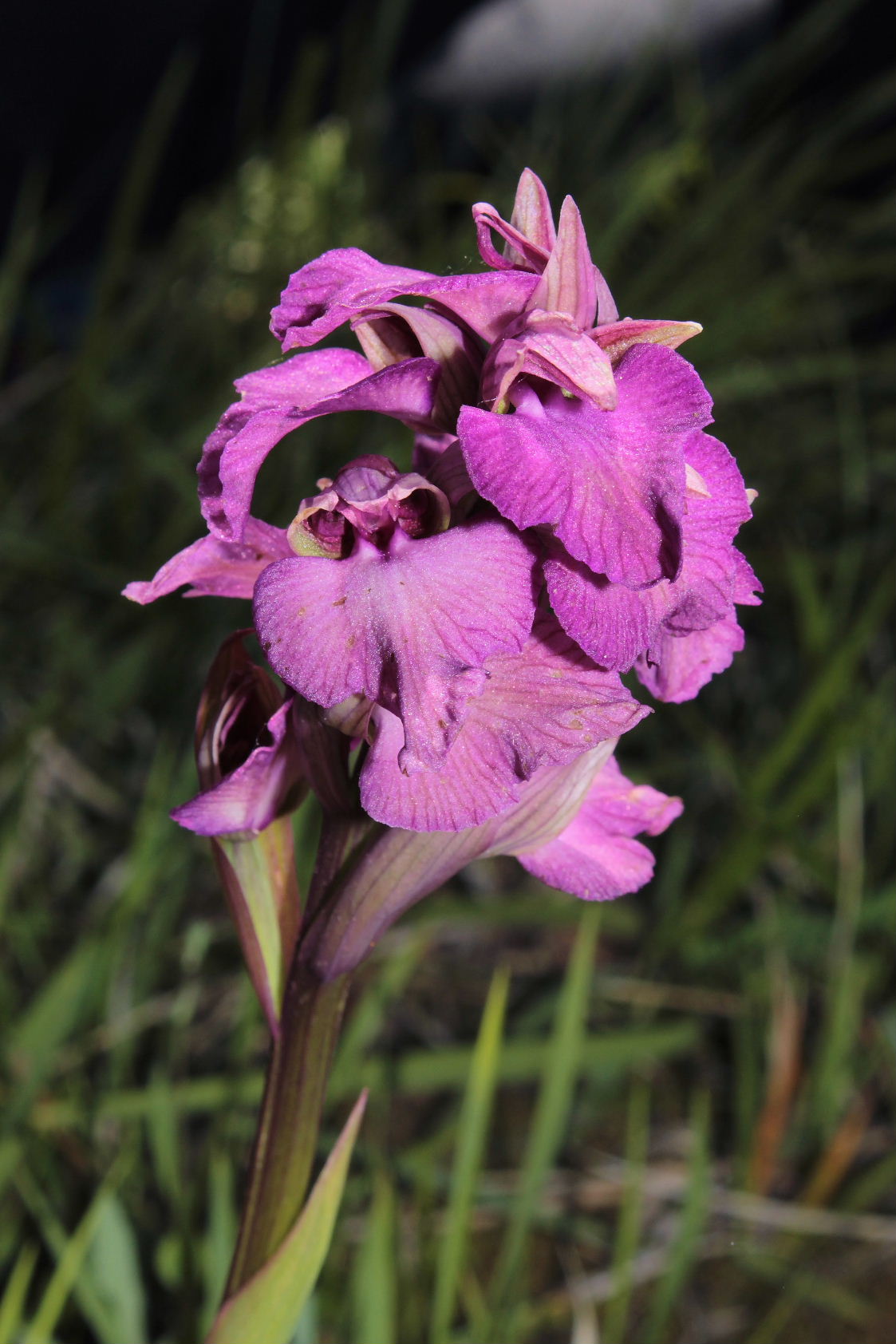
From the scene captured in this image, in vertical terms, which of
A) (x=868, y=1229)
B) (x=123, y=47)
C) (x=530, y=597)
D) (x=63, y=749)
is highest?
(x=123, y=47)

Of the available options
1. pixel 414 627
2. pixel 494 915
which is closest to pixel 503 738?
pixel 414 627

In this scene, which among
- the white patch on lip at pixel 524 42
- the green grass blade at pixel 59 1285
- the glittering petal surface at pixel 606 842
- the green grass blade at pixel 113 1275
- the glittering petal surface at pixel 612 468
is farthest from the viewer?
the white patch on lip at pixel 524 42

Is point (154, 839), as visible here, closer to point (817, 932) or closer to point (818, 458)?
point (817, 932)

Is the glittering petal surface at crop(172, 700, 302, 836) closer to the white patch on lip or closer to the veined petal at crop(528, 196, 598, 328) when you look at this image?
the veined petal at crop(528, 196, 598, 328)

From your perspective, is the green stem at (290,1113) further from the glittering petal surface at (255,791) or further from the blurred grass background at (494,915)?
the blurred grass background at (494,915)

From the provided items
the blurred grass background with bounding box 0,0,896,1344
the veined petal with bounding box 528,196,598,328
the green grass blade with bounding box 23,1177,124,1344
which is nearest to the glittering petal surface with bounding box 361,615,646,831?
the veined petal with bounding box 528,196,598,328

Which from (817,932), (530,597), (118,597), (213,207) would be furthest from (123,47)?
(530,597)

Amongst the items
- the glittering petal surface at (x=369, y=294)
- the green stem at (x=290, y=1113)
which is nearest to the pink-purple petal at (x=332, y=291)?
the glittering petal surface at (x=369, y=294)
